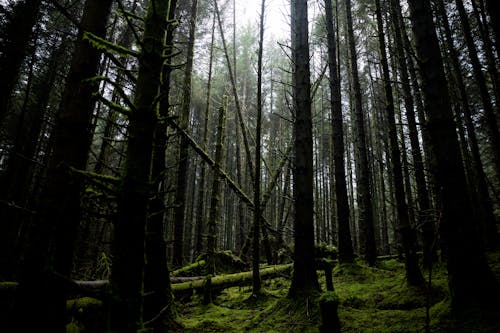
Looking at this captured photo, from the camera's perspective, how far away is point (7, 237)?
410 inches

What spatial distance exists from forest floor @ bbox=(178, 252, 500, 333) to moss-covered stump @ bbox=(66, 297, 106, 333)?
1.24m

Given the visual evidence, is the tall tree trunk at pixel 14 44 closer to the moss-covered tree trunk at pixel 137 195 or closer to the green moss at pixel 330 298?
the moss-covered tree trunk at pixel 137 195

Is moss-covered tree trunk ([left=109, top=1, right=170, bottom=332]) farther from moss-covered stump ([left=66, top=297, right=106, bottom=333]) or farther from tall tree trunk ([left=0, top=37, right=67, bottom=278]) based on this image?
tall tree trunk ([left=0, top=37, right=67, bottom=278])

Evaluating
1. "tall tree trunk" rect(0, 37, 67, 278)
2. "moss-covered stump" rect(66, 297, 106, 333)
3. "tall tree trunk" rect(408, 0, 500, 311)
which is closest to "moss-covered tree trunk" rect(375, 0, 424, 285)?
"tall tree trunk" rect(408, 0, 500, 311)

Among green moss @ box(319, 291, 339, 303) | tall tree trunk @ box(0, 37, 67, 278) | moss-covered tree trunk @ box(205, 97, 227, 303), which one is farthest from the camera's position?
tall tree trunk @ box(0, 37, 67, 278)

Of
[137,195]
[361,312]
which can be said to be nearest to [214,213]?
[361,312]

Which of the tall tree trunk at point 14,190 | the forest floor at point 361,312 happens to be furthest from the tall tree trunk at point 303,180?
the tall tree trunk at point 14,190

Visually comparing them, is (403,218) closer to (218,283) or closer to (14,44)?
(218,283)

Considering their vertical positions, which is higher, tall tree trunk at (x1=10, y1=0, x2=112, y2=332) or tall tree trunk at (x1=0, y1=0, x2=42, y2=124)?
tall tree trunk at (x1=0, y1=0, x2=42, y2=124)

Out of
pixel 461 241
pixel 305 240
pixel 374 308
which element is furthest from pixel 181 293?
pixel 461 241

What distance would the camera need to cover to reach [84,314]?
13.0 ft

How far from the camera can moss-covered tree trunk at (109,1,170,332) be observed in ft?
6.31

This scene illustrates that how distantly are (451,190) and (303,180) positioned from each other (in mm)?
2347

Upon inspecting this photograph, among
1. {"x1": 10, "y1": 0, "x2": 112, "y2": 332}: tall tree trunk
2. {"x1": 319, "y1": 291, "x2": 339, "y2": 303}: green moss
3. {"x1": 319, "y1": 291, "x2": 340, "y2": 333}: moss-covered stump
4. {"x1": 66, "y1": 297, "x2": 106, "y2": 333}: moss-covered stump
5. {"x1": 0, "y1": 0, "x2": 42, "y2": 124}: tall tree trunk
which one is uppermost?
{"x1": 0, "y1": 0, "x2": 42, "y2": 124}: tall tree trunk
